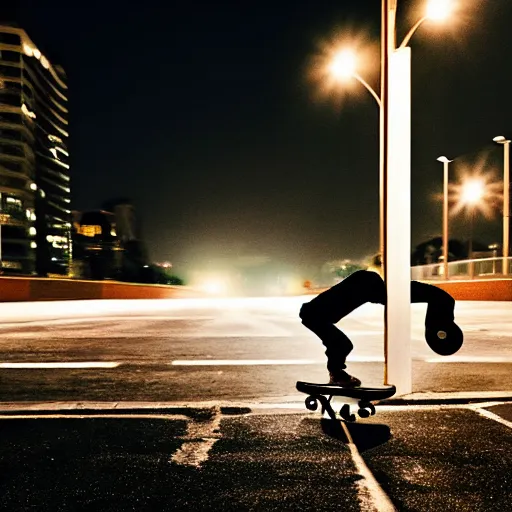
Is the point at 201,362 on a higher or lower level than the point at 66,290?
higher

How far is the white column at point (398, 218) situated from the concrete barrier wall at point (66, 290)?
82.0 ft

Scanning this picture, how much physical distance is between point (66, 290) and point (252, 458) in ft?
88.1

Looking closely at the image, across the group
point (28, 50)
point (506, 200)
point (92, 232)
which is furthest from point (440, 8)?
point (28, 50)

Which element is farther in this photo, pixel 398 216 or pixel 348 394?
pixel 398 216

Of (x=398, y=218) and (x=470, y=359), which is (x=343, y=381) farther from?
(x=470, y=359)

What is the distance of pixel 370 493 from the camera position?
3375 millimetres

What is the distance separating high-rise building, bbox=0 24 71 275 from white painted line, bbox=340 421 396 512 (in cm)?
9487

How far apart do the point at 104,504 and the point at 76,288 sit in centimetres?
2749

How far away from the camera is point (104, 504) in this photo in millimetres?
3258

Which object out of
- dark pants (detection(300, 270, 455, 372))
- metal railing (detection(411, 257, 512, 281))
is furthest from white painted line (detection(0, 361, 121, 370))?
metal railing (detection(411, 257, 512, 281))

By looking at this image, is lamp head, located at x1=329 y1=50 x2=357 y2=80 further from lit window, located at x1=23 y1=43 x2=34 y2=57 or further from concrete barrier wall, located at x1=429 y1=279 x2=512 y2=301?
lit window, located at x1=23 y1=43 x2=34 y2=57


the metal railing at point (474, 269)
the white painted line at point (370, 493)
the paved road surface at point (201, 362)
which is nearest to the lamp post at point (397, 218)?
the paved road surface at point (201, 362)

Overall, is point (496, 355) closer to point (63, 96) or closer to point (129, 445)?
point (129, 445)

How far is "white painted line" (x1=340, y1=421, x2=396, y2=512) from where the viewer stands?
10.5 feet
